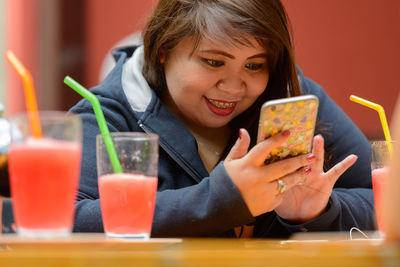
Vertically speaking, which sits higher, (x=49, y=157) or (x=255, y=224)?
(x=49, y=157)

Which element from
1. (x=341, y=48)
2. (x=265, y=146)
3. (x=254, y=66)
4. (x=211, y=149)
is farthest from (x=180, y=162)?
(x=341, y=48)

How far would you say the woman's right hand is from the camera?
41.9 inches

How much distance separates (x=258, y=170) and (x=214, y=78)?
383 mm

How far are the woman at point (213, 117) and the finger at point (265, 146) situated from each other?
0.20ft

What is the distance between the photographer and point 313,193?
1299 mm

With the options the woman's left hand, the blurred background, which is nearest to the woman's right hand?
the woman's left hand

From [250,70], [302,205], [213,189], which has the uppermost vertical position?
[250,70]

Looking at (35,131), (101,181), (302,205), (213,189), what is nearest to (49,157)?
(35,131)

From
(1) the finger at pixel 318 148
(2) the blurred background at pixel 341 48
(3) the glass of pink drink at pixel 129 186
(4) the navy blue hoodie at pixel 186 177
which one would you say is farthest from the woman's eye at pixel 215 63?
(2) the blurred background at pixel 341 48

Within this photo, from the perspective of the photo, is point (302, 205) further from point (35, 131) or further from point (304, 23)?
point (304, 23)

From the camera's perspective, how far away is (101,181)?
3.29 feet

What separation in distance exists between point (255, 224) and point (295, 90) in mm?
335

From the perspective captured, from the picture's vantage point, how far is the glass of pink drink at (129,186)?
38.5 inches

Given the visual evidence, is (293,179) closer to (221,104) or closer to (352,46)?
(221,104)
